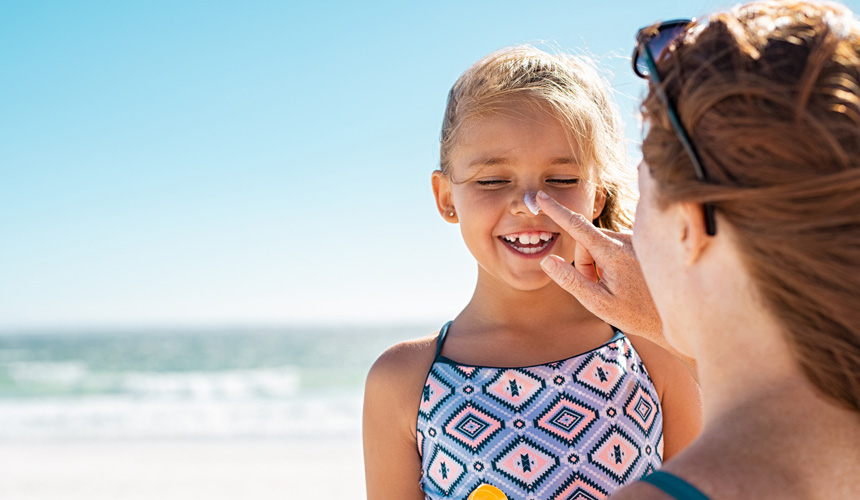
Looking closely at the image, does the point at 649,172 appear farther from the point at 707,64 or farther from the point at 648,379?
the point at 648,379

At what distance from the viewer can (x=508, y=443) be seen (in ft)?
7.57

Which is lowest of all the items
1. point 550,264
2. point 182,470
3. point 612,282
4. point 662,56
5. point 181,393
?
point 181,393

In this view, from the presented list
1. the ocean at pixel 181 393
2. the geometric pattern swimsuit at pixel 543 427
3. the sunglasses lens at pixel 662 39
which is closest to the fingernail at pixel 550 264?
the geometric pattern swimsuit at pixel 543 427

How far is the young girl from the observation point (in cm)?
230

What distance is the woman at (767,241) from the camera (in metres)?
0.96

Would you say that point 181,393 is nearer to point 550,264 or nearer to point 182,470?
Result: point 182,470

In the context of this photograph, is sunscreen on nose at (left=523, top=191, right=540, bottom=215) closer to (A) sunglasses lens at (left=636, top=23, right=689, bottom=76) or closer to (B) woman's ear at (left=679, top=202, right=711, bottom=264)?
(A) sunglasses lens at (left=636, top=23, right=689, bottom=76)

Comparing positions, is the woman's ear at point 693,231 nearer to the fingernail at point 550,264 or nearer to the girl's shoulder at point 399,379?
the fingernail at point 550,264

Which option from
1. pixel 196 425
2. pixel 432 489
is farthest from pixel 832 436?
pixel 196 425

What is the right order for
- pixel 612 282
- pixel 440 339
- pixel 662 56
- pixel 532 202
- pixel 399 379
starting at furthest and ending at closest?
pixel 440 339
pixel 399 379
pixel 532 202
pixel 612 282
pixel 662 56

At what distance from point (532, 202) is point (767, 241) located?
1412 mm

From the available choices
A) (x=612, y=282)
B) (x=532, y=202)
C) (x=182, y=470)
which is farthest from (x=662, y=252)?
(x=182, y=470)

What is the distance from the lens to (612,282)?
206 cm

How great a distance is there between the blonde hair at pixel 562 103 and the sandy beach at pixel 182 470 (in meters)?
6.51
